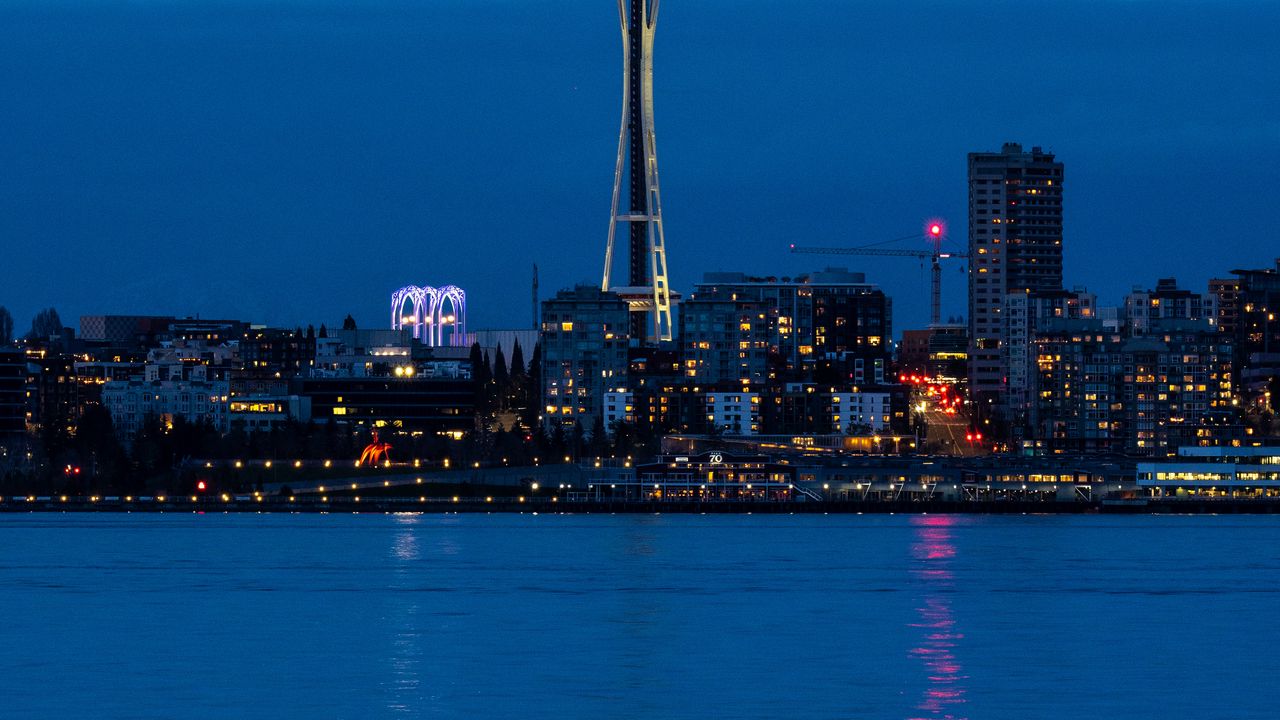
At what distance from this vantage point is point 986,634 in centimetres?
5541

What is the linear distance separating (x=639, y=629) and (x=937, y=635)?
6.79 metres

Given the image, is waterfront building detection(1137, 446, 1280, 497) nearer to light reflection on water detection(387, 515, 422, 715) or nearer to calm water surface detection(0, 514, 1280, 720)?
calm water surface detection(0, 514, 1280, 720)

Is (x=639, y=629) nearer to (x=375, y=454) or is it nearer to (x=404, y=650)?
(x=404, y=650)

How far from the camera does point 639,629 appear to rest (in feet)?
185

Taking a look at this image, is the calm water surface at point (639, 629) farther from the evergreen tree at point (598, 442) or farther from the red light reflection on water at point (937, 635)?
the evergreen tree at point (598, 442)

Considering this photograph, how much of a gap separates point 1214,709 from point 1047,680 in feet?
15.6

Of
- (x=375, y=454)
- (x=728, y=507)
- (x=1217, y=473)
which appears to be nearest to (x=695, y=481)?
(x=728, y=507)

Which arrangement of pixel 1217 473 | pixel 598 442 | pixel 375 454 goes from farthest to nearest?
1. pixel 598 442
2. pixel 375 454
3. pixel 1217 473

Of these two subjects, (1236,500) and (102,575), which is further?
(1236,500)

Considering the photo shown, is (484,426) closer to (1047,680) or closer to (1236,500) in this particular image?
(1236,500)

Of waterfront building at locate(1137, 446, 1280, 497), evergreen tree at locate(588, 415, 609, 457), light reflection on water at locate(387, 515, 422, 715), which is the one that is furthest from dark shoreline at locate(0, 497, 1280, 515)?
light reflection on water at locate(387, 515, 422, 715)

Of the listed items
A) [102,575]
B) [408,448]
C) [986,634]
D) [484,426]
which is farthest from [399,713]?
[484,426]

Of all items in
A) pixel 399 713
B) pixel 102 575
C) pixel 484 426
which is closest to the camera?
pixel 399 713

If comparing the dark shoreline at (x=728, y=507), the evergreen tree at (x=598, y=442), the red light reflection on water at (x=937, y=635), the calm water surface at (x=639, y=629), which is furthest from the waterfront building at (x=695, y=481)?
the red light reflection on water at (x=937, y=635)
